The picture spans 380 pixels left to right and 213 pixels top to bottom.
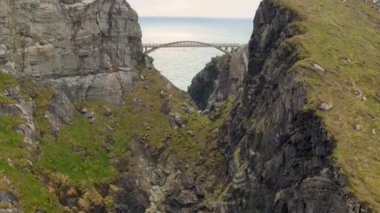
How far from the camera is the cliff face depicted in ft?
403

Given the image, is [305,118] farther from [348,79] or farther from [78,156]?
[78,156]

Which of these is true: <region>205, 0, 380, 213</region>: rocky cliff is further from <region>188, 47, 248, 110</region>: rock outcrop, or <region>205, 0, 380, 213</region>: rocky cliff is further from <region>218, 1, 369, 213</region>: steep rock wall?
<region>188, 47, 248, 110</region>: rock outcrop

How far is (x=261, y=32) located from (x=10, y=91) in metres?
46.3

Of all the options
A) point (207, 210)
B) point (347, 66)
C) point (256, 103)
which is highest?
point (347, 66)

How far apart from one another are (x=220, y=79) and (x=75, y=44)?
47.8 metres

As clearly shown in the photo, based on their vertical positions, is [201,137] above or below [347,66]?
below

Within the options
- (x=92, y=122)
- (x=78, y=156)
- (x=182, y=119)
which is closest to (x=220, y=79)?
(x=182, y=119)

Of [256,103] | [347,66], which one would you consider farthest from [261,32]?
[347,66]

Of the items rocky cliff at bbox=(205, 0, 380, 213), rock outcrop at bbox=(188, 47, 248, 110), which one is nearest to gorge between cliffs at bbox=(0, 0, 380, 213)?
rocky cliff at bbox=(205, 0, 380, 213)

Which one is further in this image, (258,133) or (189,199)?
(189,199)

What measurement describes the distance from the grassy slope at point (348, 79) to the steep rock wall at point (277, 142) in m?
1.53

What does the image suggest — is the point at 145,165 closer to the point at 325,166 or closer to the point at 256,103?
the point at 256,103

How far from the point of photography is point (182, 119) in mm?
132250

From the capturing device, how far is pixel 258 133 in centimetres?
9450
